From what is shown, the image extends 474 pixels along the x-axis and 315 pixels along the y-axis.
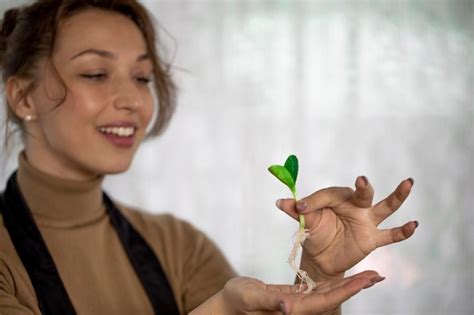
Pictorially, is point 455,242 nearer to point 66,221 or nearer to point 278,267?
point 278,267

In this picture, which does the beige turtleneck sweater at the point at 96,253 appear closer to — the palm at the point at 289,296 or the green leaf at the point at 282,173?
the palm at the point at 289,296

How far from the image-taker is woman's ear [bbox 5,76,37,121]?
1.52m

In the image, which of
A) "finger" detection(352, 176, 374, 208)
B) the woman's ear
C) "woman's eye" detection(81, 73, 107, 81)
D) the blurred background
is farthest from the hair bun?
"finger" detection(352, 176, 374, 208)

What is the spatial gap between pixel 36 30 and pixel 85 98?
0.22m

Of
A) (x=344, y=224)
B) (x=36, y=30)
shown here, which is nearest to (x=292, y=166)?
(x=344, y=224)

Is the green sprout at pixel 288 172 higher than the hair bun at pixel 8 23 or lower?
lower

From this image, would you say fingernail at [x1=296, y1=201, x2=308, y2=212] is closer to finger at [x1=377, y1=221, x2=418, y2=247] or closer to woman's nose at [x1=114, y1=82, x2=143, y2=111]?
finger at [x1=377, y1=221, x2=418, y2=247]

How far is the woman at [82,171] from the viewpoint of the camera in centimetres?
141

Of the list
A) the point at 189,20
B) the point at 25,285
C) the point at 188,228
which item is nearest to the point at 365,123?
the point at 189,20

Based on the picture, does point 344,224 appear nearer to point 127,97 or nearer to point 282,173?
point 282,173

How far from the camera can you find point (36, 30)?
1.51 meters

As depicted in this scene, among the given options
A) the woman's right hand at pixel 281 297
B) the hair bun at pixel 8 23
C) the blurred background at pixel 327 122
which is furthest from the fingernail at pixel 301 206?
the blurred background at pixel 327 122

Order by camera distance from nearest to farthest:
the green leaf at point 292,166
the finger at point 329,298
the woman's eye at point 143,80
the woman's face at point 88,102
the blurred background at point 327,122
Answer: the finger at point 329,298
the green leaf at point 292,166
the woman's face at point 88,102
the woman's eye at point 143,80
the blurred background at point 327,122

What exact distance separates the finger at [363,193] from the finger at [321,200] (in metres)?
0.02
